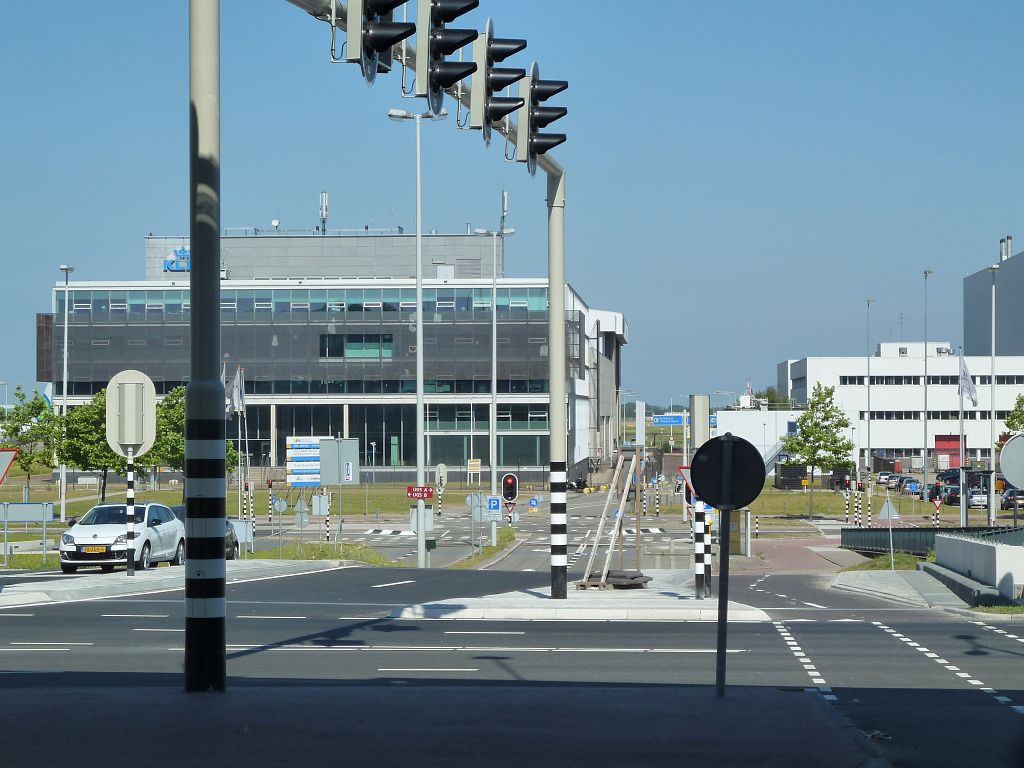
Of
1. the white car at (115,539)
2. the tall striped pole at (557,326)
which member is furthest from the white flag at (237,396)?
the tall striped pole at (557,326)

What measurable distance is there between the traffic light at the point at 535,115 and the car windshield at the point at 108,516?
1642 cm

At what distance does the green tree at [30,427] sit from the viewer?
63.0 m

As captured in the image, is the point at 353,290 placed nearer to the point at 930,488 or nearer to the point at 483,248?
the point at 483,248

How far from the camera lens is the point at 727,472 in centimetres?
937

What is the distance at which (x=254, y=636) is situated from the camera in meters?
16.7

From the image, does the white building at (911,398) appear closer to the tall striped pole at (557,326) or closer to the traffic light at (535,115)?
the tall striped pole at (557,326)

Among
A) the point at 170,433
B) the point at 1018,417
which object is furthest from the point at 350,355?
the point at 1018,417

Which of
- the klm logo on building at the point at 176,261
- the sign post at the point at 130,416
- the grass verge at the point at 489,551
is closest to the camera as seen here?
the sign post at the point at 130,416

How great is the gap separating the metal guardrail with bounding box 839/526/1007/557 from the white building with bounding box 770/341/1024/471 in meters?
67.3

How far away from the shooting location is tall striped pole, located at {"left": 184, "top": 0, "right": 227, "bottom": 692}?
9.55 metres

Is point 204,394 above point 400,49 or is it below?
below

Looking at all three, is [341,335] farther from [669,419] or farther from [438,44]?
[438,44]

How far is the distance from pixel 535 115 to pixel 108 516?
18.0 metres

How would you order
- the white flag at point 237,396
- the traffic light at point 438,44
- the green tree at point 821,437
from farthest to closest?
1. the green tree at point 821,437
2. the white flag at point 237,396
3. the traffic light at point 438,44
